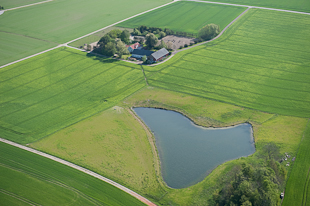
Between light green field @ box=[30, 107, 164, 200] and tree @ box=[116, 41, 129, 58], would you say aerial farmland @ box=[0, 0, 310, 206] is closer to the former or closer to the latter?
light green field @ box=[30, 107, 164, 200]

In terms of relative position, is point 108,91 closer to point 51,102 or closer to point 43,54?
point 51,102

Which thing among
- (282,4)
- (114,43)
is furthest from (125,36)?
(282,4)

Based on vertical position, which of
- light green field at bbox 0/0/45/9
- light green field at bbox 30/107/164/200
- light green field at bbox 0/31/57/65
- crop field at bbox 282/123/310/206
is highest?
light green field at bbox 0/0/45/9

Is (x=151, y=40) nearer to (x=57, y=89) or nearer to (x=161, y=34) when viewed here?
(x=161, y=34)

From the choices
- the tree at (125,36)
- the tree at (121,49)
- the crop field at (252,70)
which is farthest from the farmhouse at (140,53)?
the tree at (125,36)

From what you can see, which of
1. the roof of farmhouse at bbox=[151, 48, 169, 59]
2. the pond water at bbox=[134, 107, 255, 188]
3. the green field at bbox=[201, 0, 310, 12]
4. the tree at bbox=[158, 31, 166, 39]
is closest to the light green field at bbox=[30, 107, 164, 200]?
the pond water at bbox=[134, 107, 255, 188]

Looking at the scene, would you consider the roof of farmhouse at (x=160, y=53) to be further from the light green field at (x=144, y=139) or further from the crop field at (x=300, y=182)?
the crop field at (x=300, y=182)
